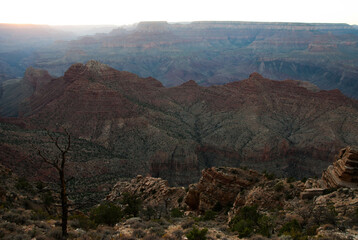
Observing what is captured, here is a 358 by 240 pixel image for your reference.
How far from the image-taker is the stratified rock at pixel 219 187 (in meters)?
A: 28.7

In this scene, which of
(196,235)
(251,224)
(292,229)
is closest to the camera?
(196,235)

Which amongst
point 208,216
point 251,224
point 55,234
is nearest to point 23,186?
point 55,234

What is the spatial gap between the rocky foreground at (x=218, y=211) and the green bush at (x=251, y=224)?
6cm

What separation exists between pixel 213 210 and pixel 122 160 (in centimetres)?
3478

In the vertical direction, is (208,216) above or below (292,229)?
below

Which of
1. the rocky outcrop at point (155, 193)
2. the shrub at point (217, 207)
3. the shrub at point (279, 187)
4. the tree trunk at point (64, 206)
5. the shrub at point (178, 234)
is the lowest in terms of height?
the rocky outcrop at point (155, 193)

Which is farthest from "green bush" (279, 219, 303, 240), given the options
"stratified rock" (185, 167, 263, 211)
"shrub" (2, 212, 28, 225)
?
"shrub" (2, 212, 28, 225)

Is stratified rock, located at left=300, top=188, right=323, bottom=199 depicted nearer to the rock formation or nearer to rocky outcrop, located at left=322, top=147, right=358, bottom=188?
rocky outcrop, located at left=322, top=147, right=358, bottom=188

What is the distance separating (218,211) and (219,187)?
2.58 meters

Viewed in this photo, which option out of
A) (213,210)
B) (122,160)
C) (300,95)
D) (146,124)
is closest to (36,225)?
(213,210)

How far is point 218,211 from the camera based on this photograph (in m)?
28.0

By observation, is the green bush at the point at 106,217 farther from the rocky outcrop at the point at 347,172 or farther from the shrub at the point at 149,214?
the rocky outcrop at the point at 347,172

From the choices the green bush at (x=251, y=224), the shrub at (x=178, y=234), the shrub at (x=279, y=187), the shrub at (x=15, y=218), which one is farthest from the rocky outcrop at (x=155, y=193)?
the shrub at (x=15, y=218)

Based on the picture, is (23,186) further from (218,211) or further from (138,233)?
(218,211)
